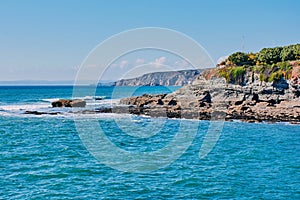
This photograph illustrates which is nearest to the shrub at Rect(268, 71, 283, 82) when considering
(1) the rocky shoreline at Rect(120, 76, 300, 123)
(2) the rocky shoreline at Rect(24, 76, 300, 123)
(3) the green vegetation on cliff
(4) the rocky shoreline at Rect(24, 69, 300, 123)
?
(3) the green vegetation on cliff

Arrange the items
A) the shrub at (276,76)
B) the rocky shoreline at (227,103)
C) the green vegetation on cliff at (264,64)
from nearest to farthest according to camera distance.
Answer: the rocky shoreline at (227,103) → the shrub at (276,76) → the green vegetation on cliff at (264,64)

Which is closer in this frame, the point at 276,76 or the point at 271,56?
the point at 276,76

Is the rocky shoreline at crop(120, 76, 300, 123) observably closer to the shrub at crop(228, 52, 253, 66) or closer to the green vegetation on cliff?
the green vegetation on cliff

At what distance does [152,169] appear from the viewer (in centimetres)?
2394

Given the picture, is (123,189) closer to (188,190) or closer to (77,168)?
(188,190)

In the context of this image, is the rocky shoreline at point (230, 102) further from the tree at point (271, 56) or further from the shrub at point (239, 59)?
the shrub at point (239, 59)

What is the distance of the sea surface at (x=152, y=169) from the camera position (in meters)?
19.3

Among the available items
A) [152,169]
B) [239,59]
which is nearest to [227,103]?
[239,59]

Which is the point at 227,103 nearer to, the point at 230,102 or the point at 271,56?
the point at 230,102

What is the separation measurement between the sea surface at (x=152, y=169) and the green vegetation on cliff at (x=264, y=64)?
1968cm

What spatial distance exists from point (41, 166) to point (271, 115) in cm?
3498

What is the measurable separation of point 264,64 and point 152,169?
46.4m

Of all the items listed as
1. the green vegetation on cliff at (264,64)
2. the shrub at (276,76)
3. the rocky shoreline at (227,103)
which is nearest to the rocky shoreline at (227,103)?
the rocky shoreline at (227,103)

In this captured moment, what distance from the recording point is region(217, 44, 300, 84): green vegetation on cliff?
58.7 meters
